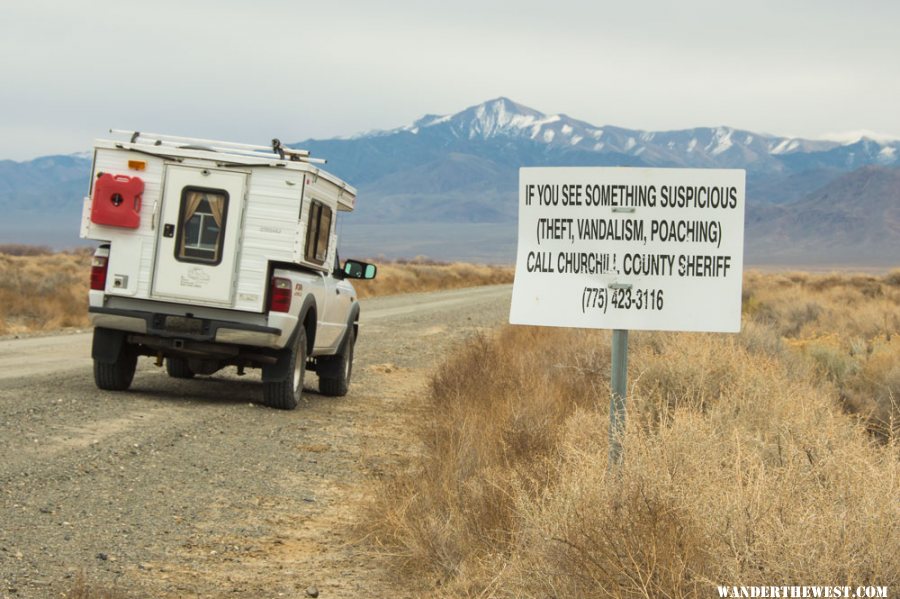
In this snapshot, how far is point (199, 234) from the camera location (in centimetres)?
1209

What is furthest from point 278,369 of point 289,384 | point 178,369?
point 178,369

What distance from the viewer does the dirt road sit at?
249 inches

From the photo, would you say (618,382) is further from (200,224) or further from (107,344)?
(107,344)

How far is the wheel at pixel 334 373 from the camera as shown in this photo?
1466 cm

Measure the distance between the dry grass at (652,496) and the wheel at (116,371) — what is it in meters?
3.80

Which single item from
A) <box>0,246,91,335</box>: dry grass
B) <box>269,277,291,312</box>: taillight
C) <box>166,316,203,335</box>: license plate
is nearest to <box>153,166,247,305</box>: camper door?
<box>166,316,203,335</box>: license plate

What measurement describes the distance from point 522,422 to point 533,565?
3577mm

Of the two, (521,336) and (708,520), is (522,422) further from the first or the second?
(521,336)

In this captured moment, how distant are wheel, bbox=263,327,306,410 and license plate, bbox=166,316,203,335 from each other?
0.93 m

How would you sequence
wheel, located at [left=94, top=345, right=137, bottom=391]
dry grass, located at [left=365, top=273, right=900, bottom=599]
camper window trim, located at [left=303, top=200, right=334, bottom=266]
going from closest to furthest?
dry grass, located at [left=365, top=273, right=900, bottom=599] < camper window trim, located at [left=303, top=200, right=334, bottom=266] < wheel, located at [left=94, top=345, right=137, bottom=391]

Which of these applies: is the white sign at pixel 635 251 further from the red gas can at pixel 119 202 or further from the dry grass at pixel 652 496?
the red gas can at pixel 119 202

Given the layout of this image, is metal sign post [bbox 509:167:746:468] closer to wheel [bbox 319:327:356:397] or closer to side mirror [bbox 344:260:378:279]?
side mirror [bbox 344:260:378:279]

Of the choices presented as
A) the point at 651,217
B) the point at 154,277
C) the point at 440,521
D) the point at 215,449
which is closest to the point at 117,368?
the point at 154,277

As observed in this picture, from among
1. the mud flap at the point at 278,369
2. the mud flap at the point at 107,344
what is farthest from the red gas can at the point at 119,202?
the mud flap at the point at 278,369
